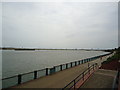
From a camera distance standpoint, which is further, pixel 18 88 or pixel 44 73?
pixel 44 73

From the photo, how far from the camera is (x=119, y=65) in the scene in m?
17.3

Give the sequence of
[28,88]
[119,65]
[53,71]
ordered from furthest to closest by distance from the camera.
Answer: [119,65]
[53,71]
[28,88]

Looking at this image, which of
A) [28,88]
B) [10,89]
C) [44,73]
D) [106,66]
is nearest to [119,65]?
[106,66]

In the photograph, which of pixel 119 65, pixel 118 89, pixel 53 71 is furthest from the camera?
pixel 119 65

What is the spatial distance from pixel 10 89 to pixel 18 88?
53 centimetres

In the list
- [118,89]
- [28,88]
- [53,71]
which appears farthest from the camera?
[53,71]

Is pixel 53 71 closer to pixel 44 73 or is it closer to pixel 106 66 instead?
pixel 44 73

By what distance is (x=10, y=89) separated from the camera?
8.23m

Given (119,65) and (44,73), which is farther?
(119,65)

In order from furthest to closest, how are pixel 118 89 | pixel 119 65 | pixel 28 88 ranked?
pixel 119 65
pixel 28 88
pixel 118 89

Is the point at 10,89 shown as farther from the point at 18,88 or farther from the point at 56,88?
the point at 56,88

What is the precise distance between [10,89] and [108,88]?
6988mm

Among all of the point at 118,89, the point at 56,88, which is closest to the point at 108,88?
the point at 118,89

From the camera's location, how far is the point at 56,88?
8.52 meters
